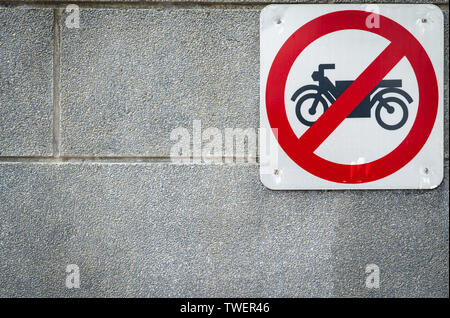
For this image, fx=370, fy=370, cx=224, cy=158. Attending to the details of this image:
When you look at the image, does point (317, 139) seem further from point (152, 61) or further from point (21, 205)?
point (21, 205)

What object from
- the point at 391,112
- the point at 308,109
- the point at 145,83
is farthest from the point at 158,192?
the point at 391,112

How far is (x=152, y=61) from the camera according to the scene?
5.29 feet

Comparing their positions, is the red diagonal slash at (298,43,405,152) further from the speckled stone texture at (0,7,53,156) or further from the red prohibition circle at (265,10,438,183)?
the speckled stone texture at (0,7,53,156)

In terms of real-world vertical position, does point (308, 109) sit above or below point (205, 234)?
above

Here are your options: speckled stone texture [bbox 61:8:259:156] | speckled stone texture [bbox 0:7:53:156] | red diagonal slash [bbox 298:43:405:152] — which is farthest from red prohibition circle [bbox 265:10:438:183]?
speckled stone texture [bbox 0:7:53:156]

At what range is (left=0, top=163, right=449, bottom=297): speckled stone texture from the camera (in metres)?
1.62

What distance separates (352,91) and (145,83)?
0.89 meters

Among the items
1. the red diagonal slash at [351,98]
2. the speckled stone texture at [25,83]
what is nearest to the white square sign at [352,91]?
the red diagonal slash at [351,98]

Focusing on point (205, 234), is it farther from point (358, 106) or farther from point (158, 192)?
point (358, 106)

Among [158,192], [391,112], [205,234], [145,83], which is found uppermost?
[145,83]

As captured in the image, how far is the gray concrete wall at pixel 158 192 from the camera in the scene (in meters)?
1.61

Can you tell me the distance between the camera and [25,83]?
63.7 inches

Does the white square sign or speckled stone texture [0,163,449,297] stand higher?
the white square sign

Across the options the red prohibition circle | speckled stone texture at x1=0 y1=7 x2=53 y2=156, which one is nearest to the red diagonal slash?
the red prohibition circle
